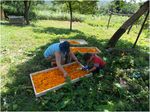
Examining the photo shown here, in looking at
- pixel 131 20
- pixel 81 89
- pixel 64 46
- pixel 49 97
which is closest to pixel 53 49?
pixel 64 46

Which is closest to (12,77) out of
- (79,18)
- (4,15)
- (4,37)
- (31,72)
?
(31,72)

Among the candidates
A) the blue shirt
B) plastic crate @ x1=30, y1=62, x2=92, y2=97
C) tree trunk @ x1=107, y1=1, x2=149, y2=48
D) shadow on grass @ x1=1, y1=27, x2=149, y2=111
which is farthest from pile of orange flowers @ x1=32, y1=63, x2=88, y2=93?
tree trunk @ x1=107, y1=1, x2=149, y2=48

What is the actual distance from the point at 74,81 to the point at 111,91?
0.87 meters

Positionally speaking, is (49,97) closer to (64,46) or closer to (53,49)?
(64,46)

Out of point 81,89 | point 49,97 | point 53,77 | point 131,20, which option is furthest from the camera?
point 131,20

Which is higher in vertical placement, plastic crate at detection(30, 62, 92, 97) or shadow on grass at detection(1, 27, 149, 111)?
plastic crate at detection(30, 62, 92, 97)

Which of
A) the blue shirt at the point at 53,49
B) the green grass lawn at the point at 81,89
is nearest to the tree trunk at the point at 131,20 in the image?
the green grass lawn at the point at 81,89

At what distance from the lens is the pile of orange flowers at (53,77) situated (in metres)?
4.67

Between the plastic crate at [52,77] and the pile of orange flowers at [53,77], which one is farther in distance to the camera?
the pile of orange flowers at [53,77]

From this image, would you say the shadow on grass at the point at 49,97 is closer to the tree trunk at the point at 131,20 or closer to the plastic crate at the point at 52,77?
the plastic crate at the point at 52,77

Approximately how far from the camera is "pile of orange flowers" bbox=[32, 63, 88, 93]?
4.67 metres

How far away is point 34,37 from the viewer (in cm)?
970

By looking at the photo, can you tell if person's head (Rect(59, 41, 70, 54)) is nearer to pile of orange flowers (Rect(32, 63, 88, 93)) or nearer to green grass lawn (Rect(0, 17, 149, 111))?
pile of orange flowers (Rect(32, 63, 88, 93))

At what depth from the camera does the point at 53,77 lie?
5.03 metres
